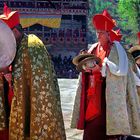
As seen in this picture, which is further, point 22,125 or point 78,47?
point 78,47

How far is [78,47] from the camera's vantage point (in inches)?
1086

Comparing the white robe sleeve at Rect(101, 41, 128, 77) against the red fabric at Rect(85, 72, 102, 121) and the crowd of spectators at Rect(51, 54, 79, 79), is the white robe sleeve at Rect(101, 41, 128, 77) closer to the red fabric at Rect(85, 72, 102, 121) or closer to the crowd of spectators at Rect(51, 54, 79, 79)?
the red fabric at Rect(85, 72, 102, 121)

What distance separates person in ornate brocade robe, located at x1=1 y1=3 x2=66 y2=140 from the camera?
364cm

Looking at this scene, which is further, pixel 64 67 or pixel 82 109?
pixel 64 67

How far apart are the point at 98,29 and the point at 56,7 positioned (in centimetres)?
2325

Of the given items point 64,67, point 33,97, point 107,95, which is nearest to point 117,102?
point 107,95

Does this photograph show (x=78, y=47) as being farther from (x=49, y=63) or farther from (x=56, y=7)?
(x=49, y=63)

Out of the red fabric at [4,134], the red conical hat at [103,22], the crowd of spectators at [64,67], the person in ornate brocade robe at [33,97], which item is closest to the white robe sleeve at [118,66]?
the red conical hat at [103,22]

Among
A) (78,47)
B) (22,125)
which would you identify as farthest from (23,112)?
(78,47)

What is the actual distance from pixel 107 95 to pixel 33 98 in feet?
4.18

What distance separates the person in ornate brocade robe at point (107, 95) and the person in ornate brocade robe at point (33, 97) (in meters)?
1.07

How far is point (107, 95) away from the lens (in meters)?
4.74

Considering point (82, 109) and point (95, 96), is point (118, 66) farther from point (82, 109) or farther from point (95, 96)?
point (82, 109)

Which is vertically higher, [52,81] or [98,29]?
[98,29]
